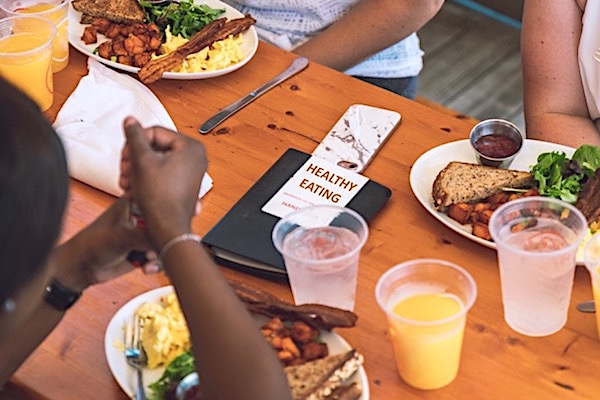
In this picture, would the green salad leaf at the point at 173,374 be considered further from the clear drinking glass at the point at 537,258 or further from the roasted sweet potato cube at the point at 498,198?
the roasted sweet potato cube at the point at 498,198

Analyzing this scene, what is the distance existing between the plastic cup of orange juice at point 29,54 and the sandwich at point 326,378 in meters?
0.77

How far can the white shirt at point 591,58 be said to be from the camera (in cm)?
196

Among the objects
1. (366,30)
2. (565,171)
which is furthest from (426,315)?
(366,30)

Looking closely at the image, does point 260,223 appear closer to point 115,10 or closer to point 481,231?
point 481,231

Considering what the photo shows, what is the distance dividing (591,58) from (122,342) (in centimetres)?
114

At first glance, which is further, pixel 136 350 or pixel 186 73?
pixel 186 73

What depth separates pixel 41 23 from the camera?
1.87 meters

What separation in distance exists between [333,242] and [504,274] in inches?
9.6

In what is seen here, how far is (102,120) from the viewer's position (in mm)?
1769

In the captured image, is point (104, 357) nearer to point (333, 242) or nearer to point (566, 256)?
point (333, 242)

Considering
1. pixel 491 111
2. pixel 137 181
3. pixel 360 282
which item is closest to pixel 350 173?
pixel 360 282

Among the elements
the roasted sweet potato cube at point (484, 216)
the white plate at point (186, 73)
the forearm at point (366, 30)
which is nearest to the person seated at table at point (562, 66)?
the forearm at point (366, 30)

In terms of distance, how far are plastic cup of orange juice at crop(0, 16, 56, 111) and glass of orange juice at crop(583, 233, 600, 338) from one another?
977 millimetres

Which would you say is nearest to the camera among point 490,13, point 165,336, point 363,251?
point 165,336
